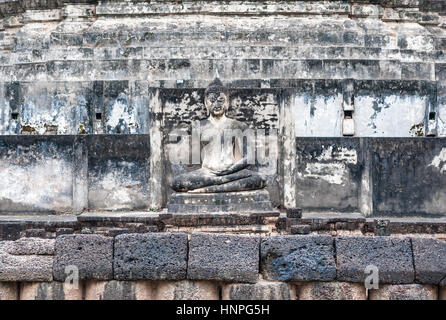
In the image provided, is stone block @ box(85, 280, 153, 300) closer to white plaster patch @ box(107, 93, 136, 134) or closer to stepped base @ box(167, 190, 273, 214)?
stepped base @ box(167, 190, 273, 214)

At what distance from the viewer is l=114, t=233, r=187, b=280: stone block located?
8281 mm

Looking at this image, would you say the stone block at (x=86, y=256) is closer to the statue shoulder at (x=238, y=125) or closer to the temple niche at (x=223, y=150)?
the temple niche at (x=223, y=150)

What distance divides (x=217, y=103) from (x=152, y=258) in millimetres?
4048

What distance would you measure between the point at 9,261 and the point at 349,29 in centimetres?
1097

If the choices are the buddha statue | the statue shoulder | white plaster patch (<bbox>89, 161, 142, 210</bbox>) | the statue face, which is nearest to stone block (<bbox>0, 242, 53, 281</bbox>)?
the buddha statue

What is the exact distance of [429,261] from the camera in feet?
26.8

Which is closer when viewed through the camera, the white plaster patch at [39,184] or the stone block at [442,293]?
the stone block at [442,293]

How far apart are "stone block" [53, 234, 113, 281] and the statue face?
12.9ft

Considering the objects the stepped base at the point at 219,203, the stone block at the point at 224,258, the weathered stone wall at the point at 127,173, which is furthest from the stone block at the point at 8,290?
the weathered stone wall at the point at 127,173

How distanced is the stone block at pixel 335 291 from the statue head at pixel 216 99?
4.24 meters

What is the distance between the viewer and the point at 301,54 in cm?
1609

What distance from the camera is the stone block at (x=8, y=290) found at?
8570mm

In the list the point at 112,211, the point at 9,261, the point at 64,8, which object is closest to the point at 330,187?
the point at 112,211
